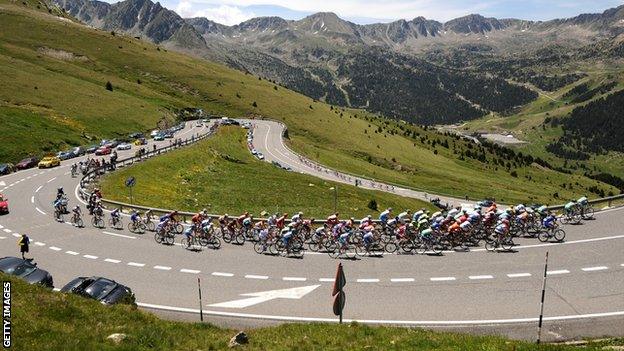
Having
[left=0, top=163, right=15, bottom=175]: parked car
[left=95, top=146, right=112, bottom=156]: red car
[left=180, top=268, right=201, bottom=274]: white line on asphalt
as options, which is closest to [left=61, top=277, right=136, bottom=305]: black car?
[left=180, top=268, right=201, bottom=274]: white line on asphalt

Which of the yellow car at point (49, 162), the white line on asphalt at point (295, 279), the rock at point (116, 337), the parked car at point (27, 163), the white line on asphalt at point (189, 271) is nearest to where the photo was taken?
the rock at point (116, 337)

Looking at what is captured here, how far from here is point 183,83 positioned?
6329 inches

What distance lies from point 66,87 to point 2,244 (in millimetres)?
86885

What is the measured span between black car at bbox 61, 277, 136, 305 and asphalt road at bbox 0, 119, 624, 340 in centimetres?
215

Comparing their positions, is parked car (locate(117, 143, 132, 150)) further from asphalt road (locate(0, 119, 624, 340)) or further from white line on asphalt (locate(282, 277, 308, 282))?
white line on asphalt (locate(282, 277, 308, 282))

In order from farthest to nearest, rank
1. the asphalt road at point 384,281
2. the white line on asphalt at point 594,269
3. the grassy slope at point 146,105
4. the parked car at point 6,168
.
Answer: the grassy slope at point 146,105 → the parked car at point 6,168 → the white line on asphalt at point 594,269 → the asphalt road at point 384,281

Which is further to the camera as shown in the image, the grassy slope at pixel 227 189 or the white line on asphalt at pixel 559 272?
the grassy slope at pixel 227 189

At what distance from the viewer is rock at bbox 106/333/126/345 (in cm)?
1431

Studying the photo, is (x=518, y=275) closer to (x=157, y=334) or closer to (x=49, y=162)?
(x=157, y=334)

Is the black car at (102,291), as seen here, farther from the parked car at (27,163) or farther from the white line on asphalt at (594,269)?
the parked car at (27,163)

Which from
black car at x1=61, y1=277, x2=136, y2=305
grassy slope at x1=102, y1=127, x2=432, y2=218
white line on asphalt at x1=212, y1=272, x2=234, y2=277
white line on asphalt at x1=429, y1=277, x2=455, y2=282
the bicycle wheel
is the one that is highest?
the bicycle wheel

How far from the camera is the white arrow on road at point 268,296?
22.5m

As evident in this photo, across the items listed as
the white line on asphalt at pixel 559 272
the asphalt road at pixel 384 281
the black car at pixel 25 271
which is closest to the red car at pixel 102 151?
the asphalt road at pixel 384 281

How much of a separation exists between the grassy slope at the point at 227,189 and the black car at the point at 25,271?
70.4 ft
